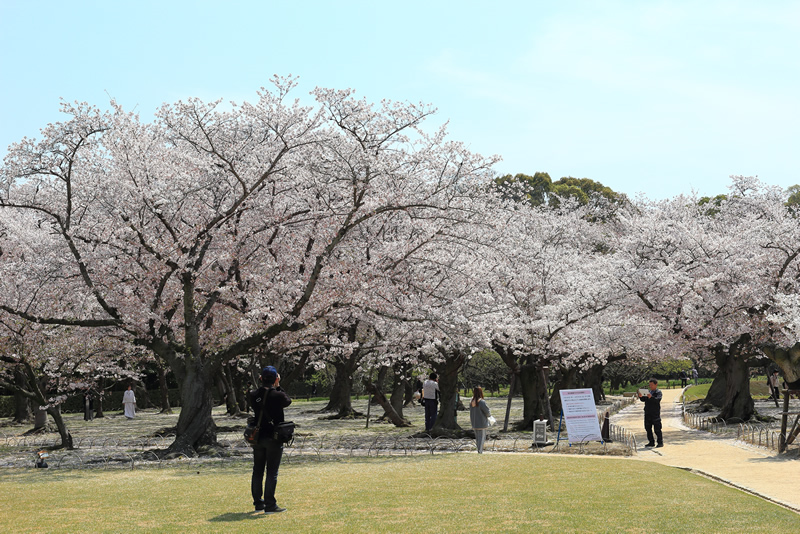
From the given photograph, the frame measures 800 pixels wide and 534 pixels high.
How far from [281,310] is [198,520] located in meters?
9.22

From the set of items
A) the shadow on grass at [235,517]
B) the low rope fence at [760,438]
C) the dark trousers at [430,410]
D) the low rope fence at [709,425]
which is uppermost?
the dark trousers at [430,410]

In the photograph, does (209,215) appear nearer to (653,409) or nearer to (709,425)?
(653,409)

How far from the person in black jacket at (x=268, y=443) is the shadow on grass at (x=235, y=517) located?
0.49 feet

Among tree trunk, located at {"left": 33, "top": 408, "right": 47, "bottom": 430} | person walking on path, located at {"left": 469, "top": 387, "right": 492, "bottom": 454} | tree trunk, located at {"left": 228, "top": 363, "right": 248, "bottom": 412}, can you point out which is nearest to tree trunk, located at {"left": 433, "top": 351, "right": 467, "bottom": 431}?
person walking on path, located at {"left": 469, "top": 387, "right": 492, "bottom": 454}

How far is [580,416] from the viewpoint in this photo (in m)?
16.8

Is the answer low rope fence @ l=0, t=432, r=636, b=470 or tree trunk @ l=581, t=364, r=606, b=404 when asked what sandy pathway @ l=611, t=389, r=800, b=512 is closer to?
low rope fence @ l=0, t=432, r=636, b=470

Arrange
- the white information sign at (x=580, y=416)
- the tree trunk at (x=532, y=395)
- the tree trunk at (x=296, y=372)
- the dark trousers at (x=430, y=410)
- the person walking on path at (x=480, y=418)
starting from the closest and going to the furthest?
the person walking on path at (x=480, y=418), the white information sign at (x=580, y=416), the dark trousers at (x=430, y=410), the tree trunk at (x=532, y=395), the tree trunk at (x=296, y=372)

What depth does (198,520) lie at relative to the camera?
766cm

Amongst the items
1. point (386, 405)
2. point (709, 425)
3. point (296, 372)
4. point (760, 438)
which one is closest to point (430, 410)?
point (386, 405)

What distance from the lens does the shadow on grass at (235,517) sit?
25.2 ft

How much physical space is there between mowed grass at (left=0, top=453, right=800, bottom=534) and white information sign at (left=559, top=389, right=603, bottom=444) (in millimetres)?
3429

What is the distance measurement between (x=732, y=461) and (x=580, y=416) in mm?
3622

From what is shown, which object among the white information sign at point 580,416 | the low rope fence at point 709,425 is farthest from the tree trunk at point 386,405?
the low rope fence at point 709,425

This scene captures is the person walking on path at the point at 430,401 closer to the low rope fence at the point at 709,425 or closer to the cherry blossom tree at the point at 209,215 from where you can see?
the cherry blossom tree at the point at 209,215
